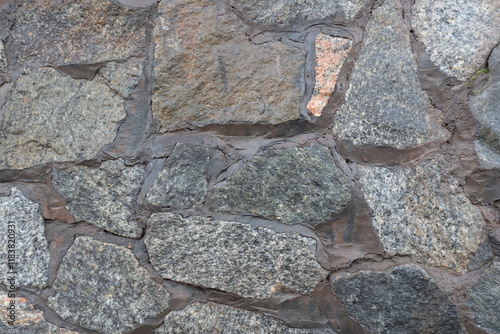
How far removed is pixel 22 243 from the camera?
1.38m

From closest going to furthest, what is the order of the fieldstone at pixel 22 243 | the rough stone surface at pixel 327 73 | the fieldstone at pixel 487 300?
1. the fieldstone at pixel 487 300
2. the rough stone surface at pixel 327 73
3. the fieldstone at pixel 22 243

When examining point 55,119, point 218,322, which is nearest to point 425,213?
Result: point 218,322

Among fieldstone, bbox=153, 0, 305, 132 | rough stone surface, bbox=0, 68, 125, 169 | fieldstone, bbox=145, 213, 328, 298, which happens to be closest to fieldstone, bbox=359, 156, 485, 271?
fieldstone, bbox=145, 213, 328, 298

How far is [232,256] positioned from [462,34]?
0.83 m

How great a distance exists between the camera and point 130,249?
1341 millimetres

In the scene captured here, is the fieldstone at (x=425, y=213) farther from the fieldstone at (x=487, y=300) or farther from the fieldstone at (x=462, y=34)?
the fieldstone at (x=462, y=34)

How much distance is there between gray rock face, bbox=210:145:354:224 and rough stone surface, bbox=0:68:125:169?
0.38 metres

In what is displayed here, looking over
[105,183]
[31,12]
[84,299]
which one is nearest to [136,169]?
[105,183]

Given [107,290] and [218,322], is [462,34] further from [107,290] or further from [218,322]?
[107,290]

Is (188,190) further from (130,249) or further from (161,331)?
(161,331)

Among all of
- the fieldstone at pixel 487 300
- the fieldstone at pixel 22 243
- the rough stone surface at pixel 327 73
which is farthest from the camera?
the fieldstone at pixel 22 243

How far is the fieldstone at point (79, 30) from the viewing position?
134cm

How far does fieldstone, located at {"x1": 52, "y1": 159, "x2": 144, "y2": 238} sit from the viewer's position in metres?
1.33

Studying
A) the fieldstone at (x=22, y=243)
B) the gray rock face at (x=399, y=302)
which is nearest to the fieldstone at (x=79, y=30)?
the fieldstone at (x=22, y=243)
